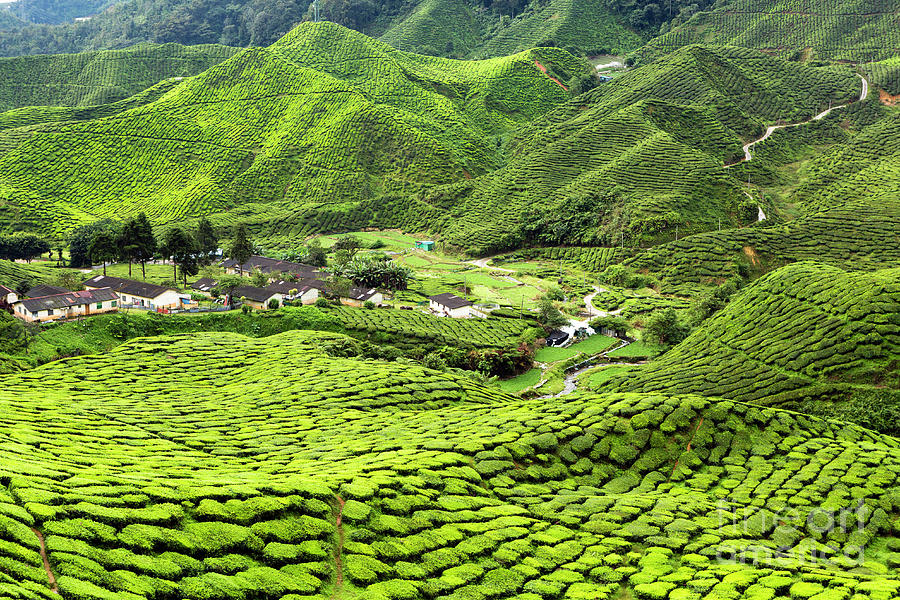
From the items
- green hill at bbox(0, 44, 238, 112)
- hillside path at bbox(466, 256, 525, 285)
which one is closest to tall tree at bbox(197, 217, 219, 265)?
hillside path at bbox(466, 256, 525, 285)

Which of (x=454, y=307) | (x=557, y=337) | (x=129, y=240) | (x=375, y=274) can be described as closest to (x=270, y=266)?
(x=375, y=274)

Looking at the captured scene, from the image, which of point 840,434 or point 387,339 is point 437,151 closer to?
point 387,339

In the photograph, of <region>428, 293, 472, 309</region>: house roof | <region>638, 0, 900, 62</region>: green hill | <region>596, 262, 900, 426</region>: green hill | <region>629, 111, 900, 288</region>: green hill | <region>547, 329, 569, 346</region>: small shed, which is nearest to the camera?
<region>596, 262, 900, 426</region>: green hill

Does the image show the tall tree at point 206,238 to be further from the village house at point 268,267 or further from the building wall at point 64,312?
the building wall at point 64,312

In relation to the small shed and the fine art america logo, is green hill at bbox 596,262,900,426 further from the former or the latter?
the fine art america logo

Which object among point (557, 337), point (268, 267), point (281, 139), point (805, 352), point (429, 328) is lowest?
point (557, 337)

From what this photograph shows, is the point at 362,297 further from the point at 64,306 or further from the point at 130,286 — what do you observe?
the point at 64,306
